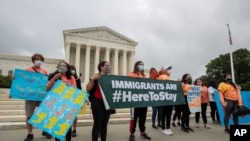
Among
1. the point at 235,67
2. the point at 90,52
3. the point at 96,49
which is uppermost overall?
the point at 96,49

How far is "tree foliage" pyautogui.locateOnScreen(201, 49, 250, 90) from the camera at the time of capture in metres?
49.2

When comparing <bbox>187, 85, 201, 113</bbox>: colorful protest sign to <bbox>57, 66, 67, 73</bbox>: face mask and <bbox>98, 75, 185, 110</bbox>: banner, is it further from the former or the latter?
<bbox>57, 66, 67, 73</bbox>: face mask

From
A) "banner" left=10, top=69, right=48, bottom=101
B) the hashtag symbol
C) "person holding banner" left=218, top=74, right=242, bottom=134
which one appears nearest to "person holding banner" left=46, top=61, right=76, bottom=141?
the hashtag symbol

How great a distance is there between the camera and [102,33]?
49.9 meters

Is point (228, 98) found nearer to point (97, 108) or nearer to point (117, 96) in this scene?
point (117, 96)

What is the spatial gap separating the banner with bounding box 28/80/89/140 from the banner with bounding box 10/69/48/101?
1.55 meters

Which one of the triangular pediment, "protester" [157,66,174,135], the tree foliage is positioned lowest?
"protester" [157,66,174,135]

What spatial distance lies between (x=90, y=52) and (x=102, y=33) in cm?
631

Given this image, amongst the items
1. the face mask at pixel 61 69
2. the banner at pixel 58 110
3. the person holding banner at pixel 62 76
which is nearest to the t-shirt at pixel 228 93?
the banner at pixel 58 110

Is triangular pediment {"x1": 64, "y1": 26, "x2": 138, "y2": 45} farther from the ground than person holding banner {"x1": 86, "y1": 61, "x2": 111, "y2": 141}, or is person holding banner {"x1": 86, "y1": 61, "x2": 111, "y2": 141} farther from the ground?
triangular pediment {"x1": 64, "y1": 26, "x2": 138, "y2": 45}

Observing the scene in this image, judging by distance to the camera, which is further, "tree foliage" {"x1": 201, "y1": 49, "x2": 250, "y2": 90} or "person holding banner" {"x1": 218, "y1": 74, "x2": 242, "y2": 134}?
"tree foliage" {"x1": 201, "y1": 49, "x2": 250, "y2": 90}

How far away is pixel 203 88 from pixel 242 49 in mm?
52958

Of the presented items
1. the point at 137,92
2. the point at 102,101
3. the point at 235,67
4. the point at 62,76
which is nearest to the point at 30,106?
the point at 62,76

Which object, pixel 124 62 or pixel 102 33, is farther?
pixel 124 62
